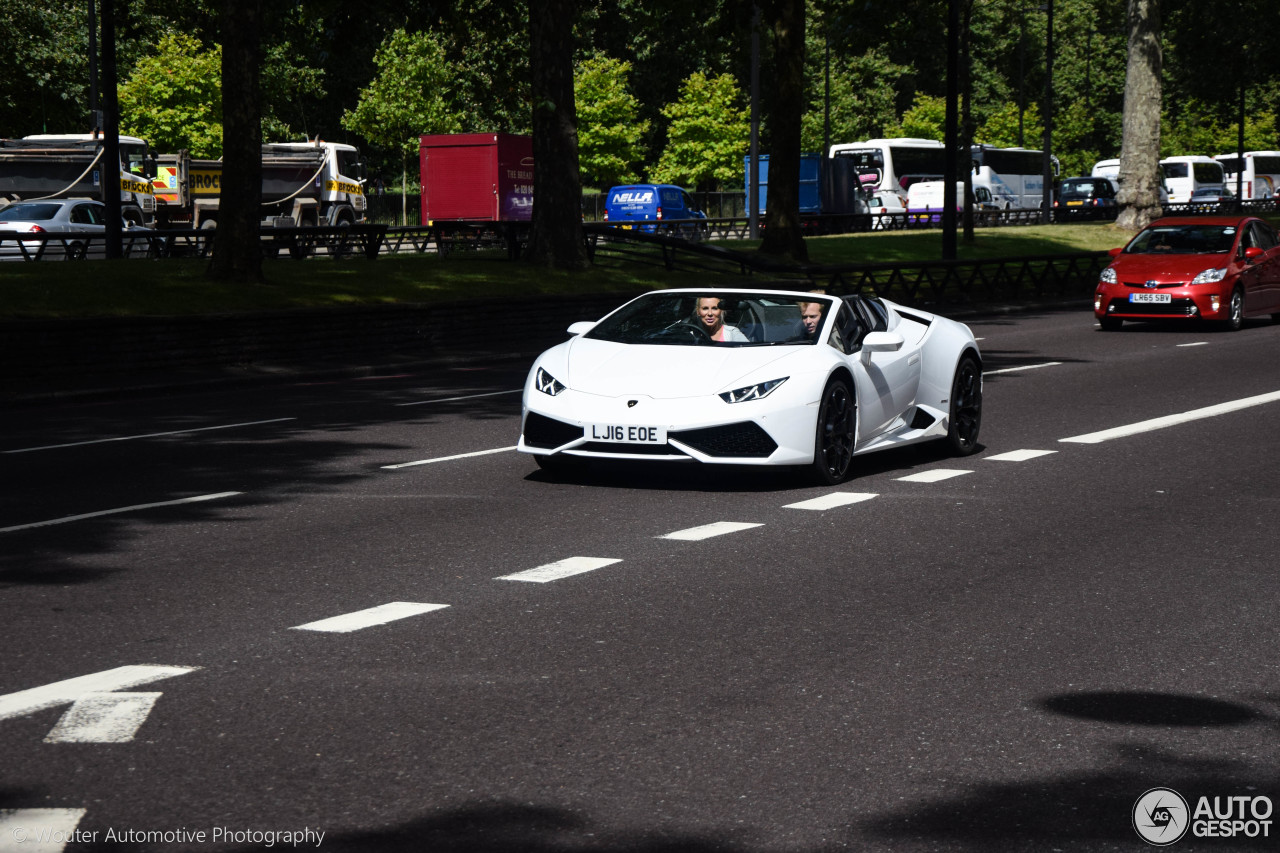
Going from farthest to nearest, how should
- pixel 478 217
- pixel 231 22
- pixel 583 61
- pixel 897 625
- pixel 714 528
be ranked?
pixel 583 61 → pixel 478 217 → pixel 231 22 → pixel 714 528 → pixel 897 625

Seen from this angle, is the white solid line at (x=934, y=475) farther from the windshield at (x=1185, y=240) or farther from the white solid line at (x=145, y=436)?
the windshield at (x=1185, y=240)

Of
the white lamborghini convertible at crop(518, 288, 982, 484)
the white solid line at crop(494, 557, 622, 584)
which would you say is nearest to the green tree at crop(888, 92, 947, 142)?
the white lamborghini convertible at crop(518, 288, 982, 484)

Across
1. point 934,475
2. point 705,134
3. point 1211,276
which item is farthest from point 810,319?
point 705,134

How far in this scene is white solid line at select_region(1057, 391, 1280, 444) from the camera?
12.9 m

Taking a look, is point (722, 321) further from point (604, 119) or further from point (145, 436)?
point (604, 119)

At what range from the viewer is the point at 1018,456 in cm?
1189

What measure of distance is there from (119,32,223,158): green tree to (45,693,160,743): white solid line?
61772 mm

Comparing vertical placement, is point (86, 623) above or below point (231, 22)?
below

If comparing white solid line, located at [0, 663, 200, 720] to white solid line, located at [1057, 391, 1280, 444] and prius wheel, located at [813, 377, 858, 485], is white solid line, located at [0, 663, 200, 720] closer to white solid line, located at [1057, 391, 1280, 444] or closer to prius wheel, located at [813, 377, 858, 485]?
prius wheel, located at [813, 377, 858, 485]

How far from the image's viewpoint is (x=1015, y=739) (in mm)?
5145

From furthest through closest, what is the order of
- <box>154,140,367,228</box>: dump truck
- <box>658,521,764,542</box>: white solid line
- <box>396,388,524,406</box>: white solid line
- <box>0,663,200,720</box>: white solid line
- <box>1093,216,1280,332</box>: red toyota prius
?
<box>154,140,367,228</box>: dump truck < <box>1093,216,1280,332</box>: red toyota prius < <box>396,388,524,406</box>: white solid line < <box>658,521,764,542</box>: white solid line < <box>0,663,200,720</box>: white solid line

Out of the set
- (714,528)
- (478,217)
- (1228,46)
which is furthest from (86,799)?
(1228,46)

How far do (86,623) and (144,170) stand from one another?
3725 cm

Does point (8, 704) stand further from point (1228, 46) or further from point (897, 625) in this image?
point (1228, 46)
